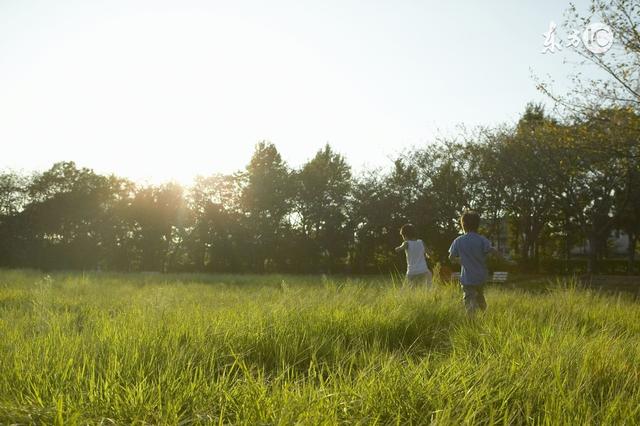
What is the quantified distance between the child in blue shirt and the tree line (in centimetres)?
1694

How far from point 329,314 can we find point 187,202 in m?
38.6

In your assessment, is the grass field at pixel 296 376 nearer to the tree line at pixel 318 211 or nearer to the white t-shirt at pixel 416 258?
the white t-shirt at pixel 416 258

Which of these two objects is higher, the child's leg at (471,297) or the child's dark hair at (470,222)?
the child's dark hair at (470,222)

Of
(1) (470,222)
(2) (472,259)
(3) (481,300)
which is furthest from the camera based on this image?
(1) (470,222)

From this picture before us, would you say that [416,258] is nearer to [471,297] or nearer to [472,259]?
[472,259]

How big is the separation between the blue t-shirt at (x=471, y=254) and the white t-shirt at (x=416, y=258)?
5.90 feet

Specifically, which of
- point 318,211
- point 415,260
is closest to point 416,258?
point 415,260

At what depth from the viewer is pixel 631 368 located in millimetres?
3211

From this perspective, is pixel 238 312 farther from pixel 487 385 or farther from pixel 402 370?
pixel 487 385

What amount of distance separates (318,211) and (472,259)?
2987cm

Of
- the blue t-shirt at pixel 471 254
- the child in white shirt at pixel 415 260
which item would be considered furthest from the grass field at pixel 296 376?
the child in white shirt at pixel 415 260

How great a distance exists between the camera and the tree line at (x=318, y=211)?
84.4ft

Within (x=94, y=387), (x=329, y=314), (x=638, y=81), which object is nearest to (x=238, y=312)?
(x=329, y=314)

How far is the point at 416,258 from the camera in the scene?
9.02m
